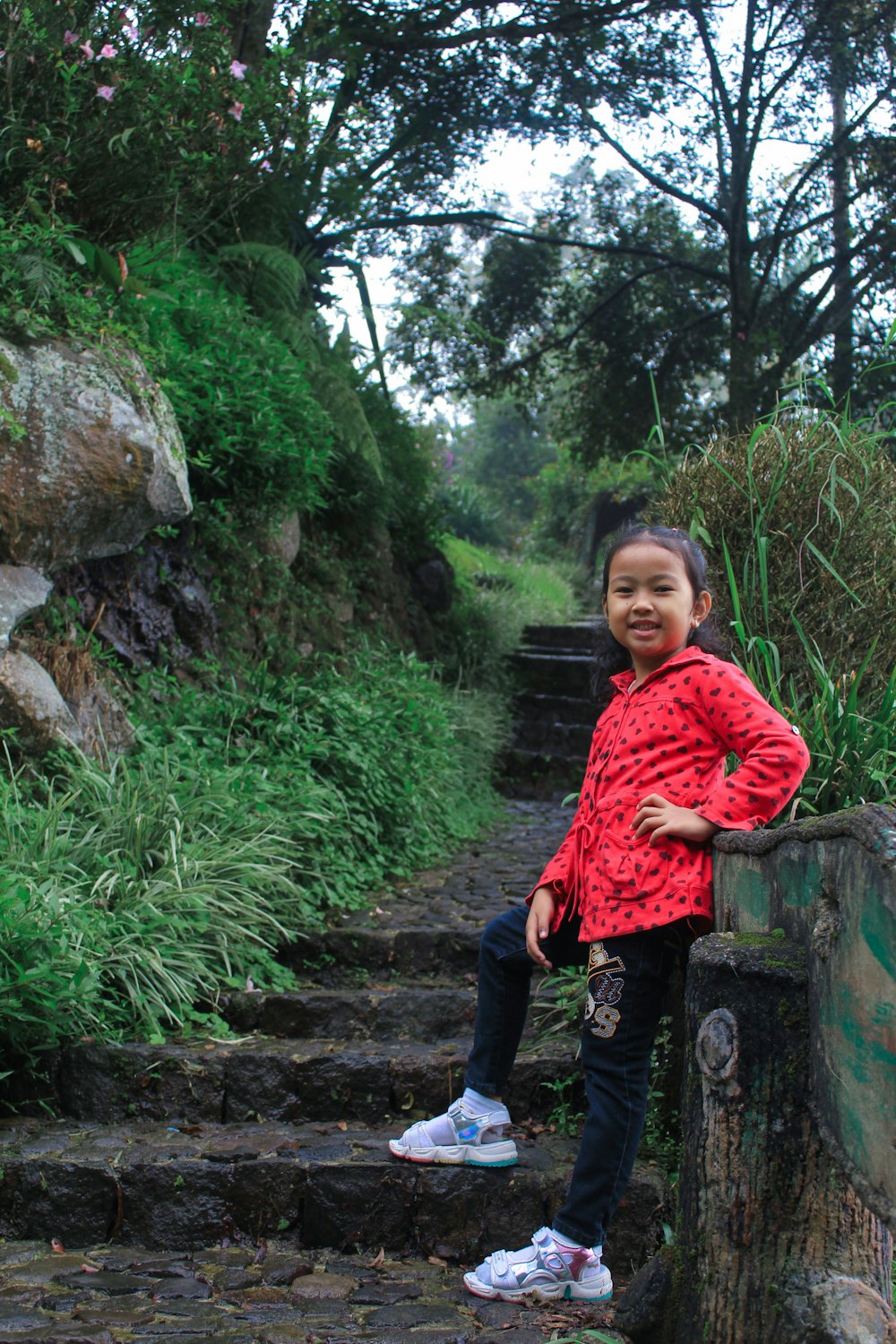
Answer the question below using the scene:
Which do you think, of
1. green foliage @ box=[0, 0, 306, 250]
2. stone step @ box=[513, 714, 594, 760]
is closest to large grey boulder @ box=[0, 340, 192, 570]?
green foliage @ box=[0, 0, 306, 250]

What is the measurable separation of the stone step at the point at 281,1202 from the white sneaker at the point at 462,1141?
1.1 inches

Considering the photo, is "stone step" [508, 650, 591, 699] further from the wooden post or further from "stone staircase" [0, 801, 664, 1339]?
the wooden post

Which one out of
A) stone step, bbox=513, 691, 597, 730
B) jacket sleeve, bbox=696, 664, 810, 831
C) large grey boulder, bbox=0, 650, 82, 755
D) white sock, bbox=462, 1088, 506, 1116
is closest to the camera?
jacket sleeve, bbox=696, 664, 810, 831

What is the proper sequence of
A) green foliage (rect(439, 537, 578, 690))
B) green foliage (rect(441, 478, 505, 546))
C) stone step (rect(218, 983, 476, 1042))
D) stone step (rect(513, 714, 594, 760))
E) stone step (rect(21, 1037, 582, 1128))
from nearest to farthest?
stone step (rect(21, 1037, 582, 1128))
stone step (rect(218, 983, 476, 1042))
stone step (rect(513, 714, 594, 760))
green foliage (rect(439, 537, 578, 690))
green foliage (rect(441, 478, 505, 546))

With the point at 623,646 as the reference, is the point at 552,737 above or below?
below

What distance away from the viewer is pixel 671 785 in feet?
7.11

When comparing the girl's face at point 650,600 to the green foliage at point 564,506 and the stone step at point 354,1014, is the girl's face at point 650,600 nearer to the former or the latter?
the stone step at point 354,1014

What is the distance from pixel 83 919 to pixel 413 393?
759cm

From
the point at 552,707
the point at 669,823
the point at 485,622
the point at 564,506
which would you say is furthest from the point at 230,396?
the point at 564,506

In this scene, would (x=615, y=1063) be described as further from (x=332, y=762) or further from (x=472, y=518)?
(x=472, y=518)

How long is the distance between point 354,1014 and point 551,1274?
145 cm

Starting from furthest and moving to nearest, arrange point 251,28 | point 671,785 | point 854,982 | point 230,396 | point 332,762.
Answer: point 251,28 → point 230,396 → point 332,762 → point 671,785 → point 854,982

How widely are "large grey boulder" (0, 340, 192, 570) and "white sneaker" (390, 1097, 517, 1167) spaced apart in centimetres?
272

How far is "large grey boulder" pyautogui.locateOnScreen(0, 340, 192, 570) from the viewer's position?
4.04 meters
